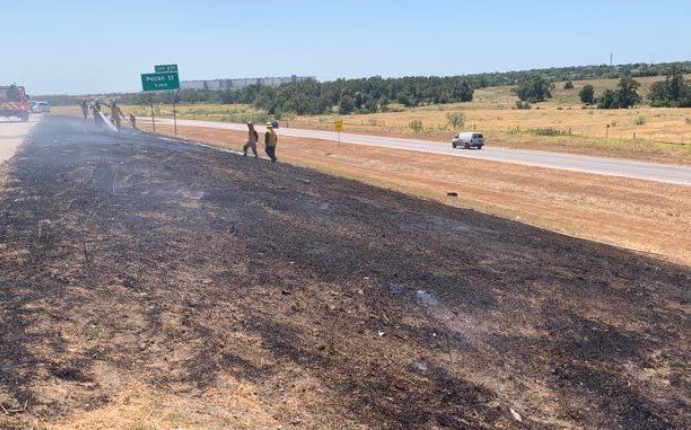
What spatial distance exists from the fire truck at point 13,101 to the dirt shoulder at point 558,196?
30097 millimetres

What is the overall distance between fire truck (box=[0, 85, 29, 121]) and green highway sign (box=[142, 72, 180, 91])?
46.9 ft

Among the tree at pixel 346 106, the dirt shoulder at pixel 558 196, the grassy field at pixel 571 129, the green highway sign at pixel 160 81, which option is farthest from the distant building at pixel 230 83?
the dirt shoulder at pixel 558 196

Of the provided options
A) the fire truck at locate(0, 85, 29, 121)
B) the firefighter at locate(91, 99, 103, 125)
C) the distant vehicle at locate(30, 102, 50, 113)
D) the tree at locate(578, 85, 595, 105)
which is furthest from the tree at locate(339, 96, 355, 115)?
the firefighter at locate(91, 99, 103, 125)

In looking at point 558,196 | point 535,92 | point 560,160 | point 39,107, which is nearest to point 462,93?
point 535,92

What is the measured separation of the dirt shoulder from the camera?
64.3 ft

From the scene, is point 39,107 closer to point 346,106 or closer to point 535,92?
point 346,106

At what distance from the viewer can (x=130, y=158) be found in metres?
24.5

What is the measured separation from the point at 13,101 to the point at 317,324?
55.0 metres

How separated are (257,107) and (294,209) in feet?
345

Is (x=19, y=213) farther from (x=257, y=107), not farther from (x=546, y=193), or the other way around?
(x=257, y=107)

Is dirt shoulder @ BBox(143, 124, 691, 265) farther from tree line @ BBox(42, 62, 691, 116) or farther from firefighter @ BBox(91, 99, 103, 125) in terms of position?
tree line @ BBox(42, 62, 691, 116)

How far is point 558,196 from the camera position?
27.1 m

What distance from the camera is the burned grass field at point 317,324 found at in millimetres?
6383

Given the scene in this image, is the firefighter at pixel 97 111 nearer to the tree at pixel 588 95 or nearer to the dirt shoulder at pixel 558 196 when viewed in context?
the dirt shoulder at pixel 558 196
